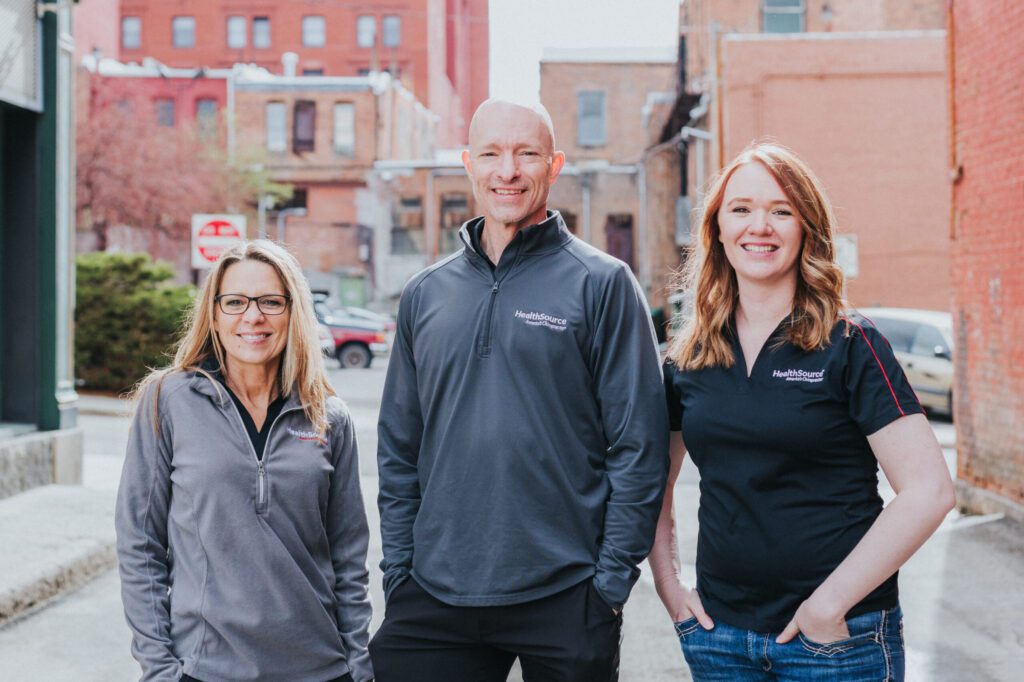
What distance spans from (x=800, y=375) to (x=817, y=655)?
0.67 metres

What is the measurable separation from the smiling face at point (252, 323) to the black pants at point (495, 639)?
77cm

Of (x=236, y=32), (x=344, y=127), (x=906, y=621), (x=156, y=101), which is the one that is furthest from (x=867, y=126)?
(x=236, y=32)

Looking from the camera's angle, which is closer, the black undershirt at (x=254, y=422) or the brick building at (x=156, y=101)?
the black undershirt at (x=254, y=422)

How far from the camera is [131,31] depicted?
64562 millimetres

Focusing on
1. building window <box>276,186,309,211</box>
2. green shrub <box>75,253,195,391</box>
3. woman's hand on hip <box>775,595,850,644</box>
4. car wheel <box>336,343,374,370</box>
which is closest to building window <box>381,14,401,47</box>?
building window <box>276,186,309,211</box>

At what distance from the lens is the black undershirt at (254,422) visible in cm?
322

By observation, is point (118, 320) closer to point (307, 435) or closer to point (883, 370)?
point (307, 435)

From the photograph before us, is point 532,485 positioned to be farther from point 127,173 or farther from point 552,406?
point 127,173

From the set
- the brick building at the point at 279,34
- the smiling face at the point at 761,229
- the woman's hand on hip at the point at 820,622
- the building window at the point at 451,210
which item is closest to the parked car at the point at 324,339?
the smiling face at the point at 761,229

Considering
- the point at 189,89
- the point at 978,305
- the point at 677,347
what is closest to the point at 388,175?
the point at 189,89

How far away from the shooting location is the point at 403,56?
205 feet

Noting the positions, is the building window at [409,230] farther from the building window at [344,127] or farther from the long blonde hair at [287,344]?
the long blonde hair at [287,344]

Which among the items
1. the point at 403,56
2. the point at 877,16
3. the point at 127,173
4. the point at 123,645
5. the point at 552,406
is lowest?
the point at 123,645

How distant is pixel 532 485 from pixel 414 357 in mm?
552
